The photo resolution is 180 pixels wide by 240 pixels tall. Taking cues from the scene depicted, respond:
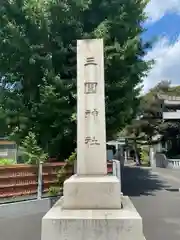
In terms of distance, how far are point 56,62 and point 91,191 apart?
697 centimetres

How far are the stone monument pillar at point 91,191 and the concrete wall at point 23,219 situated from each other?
170 centimetres

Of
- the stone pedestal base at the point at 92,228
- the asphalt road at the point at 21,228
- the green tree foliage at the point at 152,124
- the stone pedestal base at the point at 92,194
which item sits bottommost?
the asphalt road at the point at 21,228

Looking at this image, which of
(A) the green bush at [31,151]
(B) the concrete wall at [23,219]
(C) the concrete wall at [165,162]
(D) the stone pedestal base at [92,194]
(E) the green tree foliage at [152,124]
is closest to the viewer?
(D) the stone pedestal base at [92,194]

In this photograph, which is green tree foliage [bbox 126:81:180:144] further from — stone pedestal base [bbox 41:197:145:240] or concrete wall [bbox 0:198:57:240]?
stone pedestal base [bbox 41:197:145:240]

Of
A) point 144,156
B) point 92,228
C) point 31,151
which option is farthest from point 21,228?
point 144,156

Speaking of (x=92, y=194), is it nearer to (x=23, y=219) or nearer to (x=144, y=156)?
(x=23, y=219)

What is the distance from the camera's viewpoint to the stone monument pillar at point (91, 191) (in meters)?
4.15

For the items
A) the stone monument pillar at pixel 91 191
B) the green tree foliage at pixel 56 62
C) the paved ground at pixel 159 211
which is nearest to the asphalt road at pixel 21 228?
the stone monument pillar at pixel 91 191

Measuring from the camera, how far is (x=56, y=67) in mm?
10969

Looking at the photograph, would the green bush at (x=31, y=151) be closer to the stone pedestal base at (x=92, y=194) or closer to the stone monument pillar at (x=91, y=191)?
the stone monument pillar at (x=91, y=191)

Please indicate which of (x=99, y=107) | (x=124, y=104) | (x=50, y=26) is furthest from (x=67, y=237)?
(x=50, y=26)

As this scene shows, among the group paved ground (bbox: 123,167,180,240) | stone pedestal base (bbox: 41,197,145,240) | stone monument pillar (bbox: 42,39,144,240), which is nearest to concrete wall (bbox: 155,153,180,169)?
A: paved ground (bbox: 123,167,180,240)

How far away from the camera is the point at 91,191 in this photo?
190 inches

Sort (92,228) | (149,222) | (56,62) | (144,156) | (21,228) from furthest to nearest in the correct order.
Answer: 1. (144,156)
2. (56,62)
3. (149,222)
4. (21,228)
5. (92,228)
